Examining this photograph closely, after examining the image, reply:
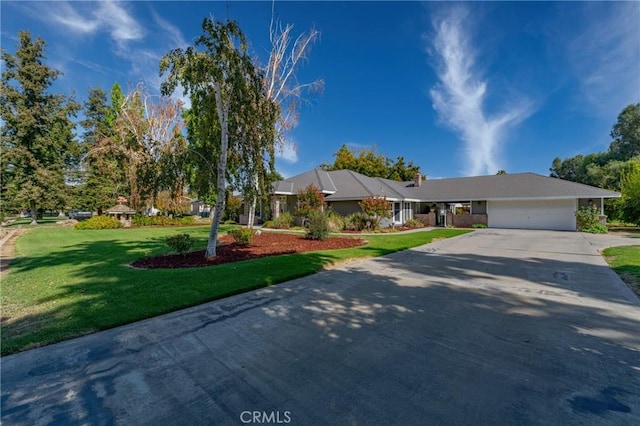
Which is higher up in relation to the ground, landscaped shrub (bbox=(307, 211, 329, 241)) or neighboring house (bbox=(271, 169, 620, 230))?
neighboring house (bbox=(271, 169, 620, 230))

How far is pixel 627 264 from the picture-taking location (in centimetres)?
854

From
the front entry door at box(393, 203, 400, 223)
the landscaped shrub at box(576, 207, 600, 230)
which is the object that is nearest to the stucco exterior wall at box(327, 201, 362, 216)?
the front entry door at box(393, 203, 400, 223)

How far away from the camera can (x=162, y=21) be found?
11648 millimetres

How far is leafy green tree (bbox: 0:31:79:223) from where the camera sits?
1045 inches

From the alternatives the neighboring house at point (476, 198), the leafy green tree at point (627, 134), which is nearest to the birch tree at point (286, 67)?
the neighboring house at point (476, 198)

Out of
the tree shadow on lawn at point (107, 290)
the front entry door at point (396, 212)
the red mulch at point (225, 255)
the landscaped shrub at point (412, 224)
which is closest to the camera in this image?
the tree shadow on lawn at point (107, 290)

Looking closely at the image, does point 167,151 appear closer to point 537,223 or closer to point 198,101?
point 198,101

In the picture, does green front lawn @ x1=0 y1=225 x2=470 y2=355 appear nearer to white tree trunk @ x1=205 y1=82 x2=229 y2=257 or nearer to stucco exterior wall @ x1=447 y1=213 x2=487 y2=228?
white tree trunk @ x1=205 y1=82 x2=229 y2=257

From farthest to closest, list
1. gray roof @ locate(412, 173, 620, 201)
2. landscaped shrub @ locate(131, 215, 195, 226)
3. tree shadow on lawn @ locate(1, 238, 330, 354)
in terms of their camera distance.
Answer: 1. landscaped shrub @ locate(131, 215, 195, 226)
2. gray roof @ locate(412, 173, 620, 201)
3. tree shadow on lawn @ locate(1, 238, 330, 354)

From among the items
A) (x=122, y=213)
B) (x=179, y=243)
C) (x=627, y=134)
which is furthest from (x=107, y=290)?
(x=627, y=134)

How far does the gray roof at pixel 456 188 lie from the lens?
22797 mm

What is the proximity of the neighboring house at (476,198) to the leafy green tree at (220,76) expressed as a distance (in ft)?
41.4

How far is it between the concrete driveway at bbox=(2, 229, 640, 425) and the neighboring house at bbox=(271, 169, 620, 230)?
59.2 ft

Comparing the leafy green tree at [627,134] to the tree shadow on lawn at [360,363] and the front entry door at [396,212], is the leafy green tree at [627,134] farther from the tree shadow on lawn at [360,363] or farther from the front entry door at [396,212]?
the tree shadow on lawn at [360,363]
